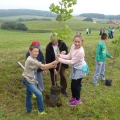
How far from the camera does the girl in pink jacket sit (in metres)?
5.33

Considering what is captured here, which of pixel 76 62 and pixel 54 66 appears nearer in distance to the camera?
pixel 54 66

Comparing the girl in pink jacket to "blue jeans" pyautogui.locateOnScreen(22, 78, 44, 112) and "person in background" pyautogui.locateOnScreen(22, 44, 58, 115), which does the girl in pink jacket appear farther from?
"blue jeans" pyautogui.locateOnScreen(22, 78, 44, 112)

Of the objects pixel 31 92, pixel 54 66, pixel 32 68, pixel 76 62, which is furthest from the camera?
pixel 76 62

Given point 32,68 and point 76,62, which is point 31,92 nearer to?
point 32,68

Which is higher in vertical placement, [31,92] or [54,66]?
[54,66]

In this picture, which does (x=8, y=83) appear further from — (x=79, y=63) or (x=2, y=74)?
(x=79, y=63)

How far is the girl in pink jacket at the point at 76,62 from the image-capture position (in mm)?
5328

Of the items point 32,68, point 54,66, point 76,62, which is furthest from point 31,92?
point 76,62

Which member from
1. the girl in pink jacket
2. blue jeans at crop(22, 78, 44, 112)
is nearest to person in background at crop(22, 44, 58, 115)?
blue jeans at crop(22, 78, 44, 112)

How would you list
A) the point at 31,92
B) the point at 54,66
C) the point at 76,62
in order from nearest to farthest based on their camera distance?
the point at 54,66 → the point at 31,92 → the point at 76,62

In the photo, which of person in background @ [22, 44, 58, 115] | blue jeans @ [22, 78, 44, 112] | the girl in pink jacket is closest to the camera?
person in background @ [22, 44, 58, 115]

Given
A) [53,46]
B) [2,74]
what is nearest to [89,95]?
[53,46]

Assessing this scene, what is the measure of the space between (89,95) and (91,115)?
1402 millimetres

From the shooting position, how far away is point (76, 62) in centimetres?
542
